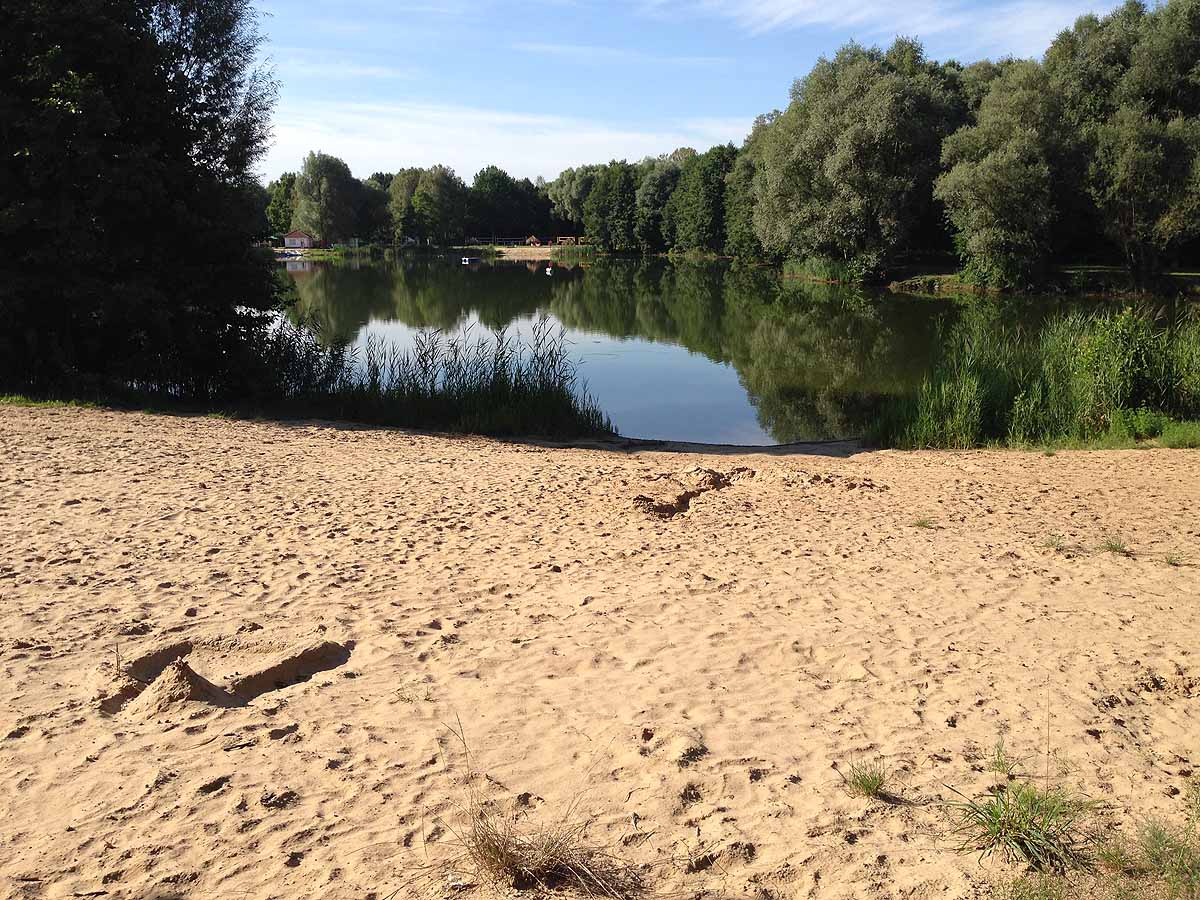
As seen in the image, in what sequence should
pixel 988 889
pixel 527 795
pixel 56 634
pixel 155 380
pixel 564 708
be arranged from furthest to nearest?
pixel 155 380 < pixel 56 634 < pixel 564 708 < pixel 527 795 < pixel 988 889

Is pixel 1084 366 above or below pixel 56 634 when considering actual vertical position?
above

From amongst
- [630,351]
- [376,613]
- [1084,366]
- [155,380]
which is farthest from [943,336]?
[376,613]

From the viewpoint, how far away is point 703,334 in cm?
2819

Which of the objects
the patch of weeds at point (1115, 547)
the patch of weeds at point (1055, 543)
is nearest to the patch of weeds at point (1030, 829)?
the patch of weeds at point (1055, 543)

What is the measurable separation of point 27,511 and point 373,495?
8.65 feet

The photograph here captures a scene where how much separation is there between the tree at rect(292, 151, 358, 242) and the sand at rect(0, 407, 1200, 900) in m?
85.0

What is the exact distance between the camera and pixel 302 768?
3.59 meters

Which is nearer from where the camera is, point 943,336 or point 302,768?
point 302,768

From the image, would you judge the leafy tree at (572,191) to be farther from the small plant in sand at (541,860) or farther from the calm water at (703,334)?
the small plant in sand at (541,860)

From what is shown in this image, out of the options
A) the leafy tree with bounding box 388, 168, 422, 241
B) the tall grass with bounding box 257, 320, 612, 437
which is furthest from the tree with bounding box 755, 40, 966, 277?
the leafy tree with bounding box 388, 168, 422, 241

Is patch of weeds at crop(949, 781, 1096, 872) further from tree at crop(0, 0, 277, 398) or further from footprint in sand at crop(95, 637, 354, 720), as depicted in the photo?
tree at crop(0, 0, 277, 398)

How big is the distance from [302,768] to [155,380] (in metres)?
13.0

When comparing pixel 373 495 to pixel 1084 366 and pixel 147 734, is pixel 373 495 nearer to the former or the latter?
pixel 147 734

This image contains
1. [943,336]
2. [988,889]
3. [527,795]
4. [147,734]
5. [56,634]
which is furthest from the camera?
[943,336]
